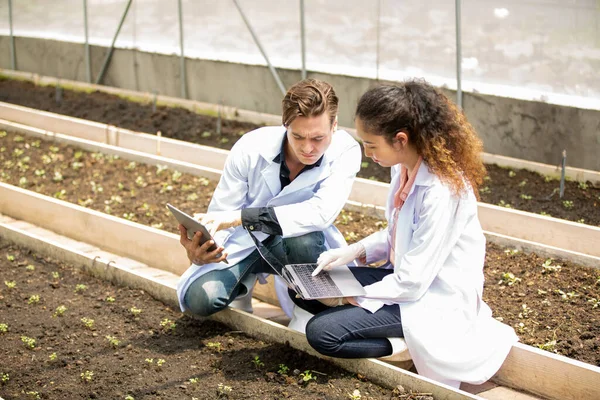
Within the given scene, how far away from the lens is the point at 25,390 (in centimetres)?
362

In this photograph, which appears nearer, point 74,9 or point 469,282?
point 469,282

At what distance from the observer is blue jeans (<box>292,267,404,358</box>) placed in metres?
3.60

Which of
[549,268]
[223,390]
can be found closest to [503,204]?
[549,268]

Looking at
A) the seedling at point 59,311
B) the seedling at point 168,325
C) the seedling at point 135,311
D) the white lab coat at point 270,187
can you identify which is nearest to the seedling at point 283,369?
the white lab coat at point 270,187

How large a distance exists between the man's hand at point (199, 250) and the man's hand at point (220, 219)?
7 cm

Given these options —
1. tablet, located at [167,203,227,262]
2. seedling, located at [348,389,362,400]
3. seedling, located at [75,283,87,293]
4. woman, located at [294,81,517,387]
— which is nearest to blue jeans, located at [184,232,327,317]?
tablet, located at [167,203,227,262]

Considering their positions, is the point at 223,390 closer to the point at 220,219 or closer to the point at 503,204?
the point at 220,219

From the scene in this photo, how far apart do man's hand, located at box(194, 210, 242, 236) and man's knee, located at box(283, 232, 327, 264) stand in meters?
0.29

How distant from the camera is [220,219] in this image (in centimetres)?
388

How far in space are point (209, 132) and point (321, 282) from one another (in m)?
4.28

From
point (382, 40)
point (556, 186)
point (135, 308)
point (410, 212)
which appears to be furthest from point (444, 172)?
point (382, 40)

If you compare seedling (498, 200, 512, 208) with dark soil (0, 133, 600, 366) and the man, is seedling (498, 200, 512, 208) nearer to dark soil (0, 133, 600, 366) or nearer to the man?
dark soil (0, 133, 600, 366)

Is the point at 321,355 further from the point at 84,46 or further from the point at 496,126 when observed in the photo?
the point at 84,46

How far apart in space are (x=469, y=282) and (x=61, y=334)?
209 cm
